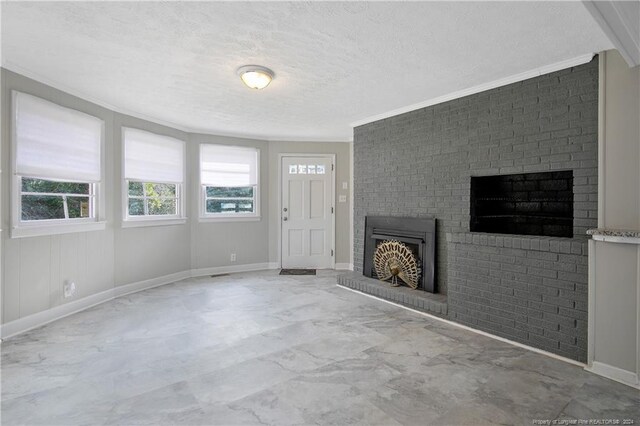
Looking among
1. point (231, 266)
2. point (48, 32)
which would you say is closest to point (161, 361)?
point (48, 32)

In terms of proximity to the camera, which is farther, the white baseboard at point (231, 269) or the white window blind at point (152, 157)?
the white baseboard at point (231, 269)

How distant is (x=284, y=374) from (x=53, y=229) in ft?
9.34

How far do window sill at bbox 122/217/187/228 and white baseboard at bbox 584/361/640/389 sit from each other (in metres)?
5.08

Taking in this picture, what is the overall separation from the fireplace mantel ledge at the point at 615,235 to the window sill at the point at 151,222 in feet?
16.3

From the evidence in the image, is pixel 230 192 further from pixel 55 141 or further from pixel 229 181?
pixel 55 141

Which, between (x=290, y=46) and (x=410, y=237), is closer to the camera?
(x=290, y=46)

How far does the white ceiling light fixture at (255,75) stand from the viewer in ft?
9.50

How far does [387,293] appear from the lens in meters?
4.07

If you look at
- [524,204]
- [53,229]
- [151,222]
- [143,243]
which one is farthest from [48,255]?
[524,204]

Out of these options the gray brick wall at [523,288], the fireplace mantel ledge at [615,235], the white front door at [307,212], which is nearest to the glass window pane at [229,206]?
the white front door at [307,212]

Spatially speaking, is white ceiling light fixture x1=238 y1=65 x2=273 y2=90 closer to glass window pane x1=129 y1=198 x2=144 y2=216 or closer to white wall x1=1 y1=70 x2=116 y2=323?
white wall x1=1 y1=70 x2=116 y2=323

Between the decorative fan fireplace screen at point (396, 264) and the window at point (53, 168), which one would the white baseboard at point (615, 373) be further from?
the window at point (53, 168)

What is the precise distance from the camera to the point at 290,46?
253 centimetres

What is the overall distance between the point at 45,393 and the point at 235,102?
318 centimetres
